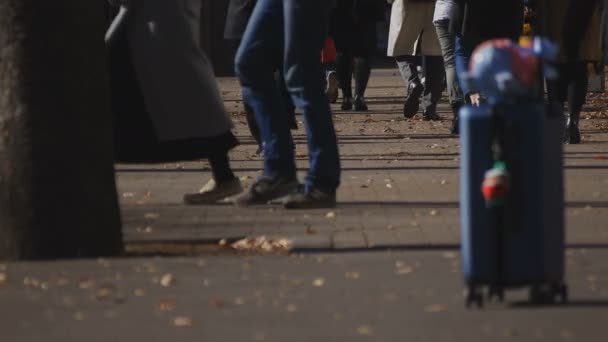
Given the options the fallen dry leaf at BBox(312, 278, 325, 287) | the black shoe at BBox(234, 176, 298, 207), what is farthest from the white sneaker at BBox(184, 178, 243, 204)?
the fallen dry leaf at BBox(312, 278, 325, 287)

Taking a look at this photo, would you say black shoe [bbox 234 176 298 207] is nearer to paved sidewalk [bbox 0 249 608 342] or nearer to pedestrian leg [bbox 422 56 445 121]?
paved sidewalk [bbox 0 249 608 342]

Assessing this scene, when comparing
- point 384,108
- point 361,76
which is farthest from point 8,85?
point 384,108

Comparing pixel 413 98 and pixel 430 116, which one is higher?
pixel 413 98

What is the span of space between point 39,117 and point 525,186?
2.33 metres

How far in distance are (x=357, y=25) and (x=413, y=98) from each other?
6.77 feet

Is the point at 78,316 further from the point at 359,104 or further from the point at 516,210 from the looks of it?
the point at 359,104

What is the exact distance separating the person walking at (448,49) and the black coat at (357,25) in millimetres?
3860

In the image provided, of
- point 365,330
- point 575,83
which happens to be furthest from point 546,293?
point 575,83

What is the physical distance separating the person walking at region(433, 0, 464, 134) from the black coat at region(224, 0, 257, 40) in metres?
2.96

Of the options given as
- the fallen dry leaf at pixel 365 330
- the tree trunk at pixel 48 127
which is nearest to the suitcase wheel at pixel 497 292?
the fallen dry leaf at pixel 365 330

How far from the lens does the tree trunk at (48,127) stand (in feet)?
24.9

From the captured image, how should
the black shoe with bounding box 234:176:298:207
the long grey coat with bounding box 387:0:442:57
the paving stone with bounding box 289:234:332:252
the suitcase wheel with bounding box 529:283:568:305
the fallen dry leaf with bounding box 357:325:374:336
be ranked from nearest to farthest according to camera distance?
the fallen dry leaf with bounding box 357:325:374:336 < the suitcase wheel with bounding box 529:283:568:305 < the paving stone with bounding box 289:234:332:252 < the black shoe with bounding box 234:176:298:207 < the long grey coat with bounding box 387:0:442:57

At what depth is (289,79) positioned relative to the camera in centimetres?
948

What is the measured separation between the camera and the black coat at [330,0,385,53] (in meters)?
19.3
